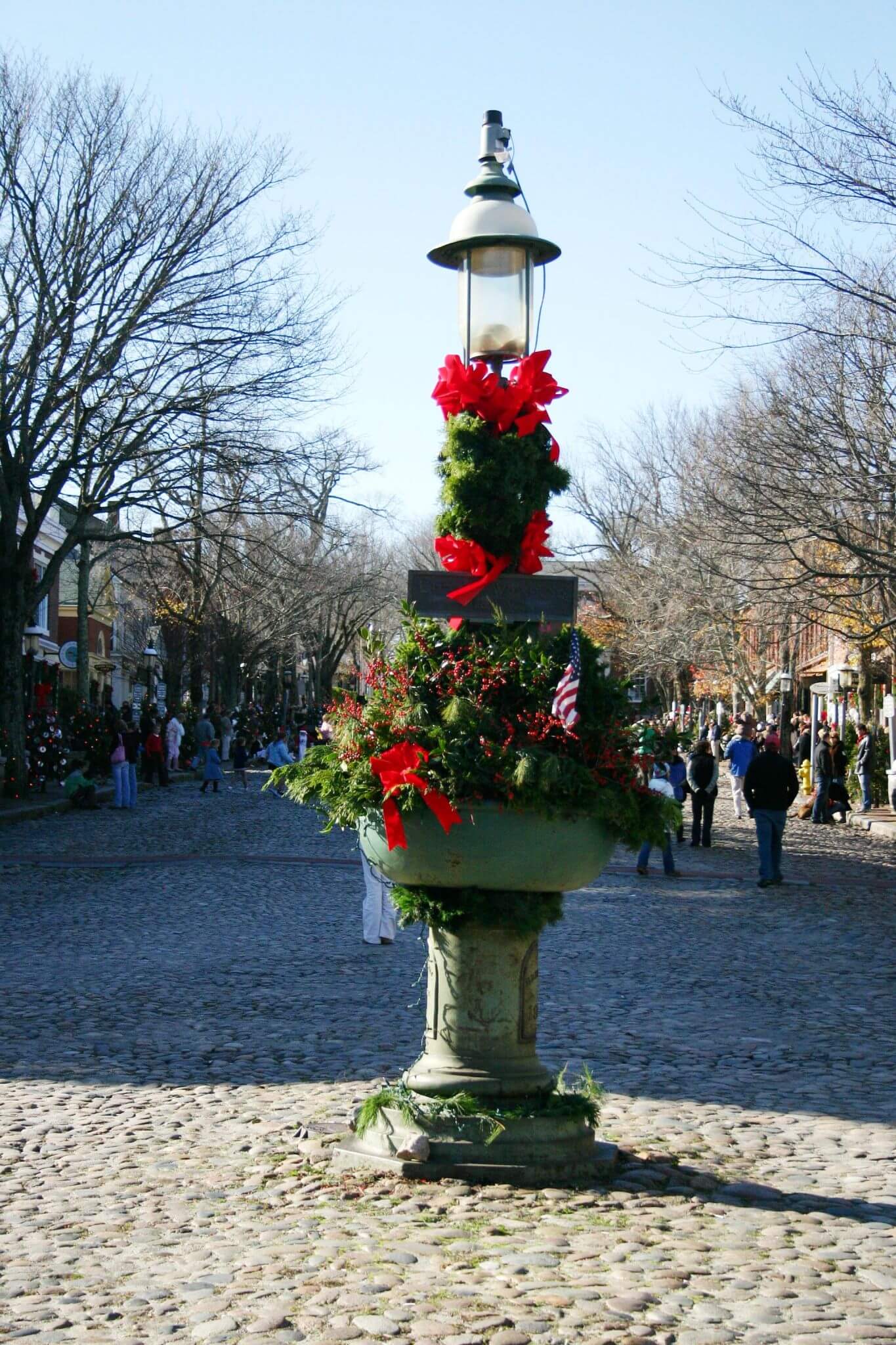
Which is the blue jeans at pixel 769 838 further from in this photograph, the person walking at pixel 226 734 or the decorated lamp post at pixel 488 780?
the person walking at pixel 226 734

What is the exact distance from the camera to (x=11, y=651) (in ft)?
97.3

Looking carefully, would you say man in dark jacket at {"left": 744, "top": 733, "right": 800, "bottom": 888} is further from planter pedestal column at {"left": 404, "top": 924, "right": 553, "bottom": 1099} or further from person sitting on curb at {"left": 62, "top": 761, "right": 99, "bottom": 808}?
person sitting on curb at {"left": 62, "top": 761, "right": 99, "bottom": 808}

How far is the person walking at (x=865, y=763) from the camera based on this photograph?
2884 cm

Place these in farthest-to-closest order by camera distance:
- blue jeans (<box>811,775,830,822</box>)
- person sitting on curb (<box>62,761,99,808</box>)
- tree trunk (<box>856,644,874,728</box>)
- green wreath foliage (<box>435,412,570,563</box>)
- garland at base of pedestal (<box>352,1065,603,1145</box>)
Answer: tree trunk (<box>856,644,874,728</box>) < person sitting on curb (<box>62,761,99,808</box>) < blue jeans (<box>811,775,830,822</box>) < green wreath foliage (<box>435,412,570,563</box>) < garland at base of pedestal (<box>352,1065,603,1145</box>)

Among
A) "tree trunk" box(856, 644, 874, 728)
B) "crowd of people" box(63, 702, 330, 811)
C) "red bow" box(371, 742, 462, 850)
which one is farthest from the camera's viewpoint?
"tree trunk" box(856, 644, 874, 728)

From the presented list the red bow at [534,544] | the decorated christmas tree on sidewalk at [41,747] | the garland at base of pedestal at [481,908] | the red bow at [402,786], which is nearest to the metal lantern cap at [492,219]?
the red bow at [534,544]

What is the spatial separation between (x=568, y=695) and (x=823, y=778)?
80.1 ft

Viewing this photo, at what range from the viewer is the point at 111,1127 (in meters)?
6.35

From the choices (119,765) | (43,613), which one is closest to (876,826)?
(119,765)

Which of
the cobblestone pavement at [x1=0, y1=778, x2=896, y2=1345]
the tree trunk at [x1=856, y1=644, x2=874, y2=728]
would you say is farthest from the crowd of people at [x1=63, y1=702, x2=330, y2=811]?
the tree trunk at [x1=856, y1=644, x2=874, y2=728]

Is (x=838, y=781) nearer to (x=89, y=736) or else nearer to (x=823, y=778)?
(x=823, y=778)

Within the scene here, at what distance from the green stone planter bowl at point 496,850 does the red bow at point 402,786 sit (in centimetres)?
5

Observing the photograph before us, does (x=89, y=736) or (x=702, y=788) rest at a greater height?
(x=89, y=736)

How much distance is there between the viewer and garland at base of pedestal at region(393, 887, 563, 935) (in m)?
5.62
